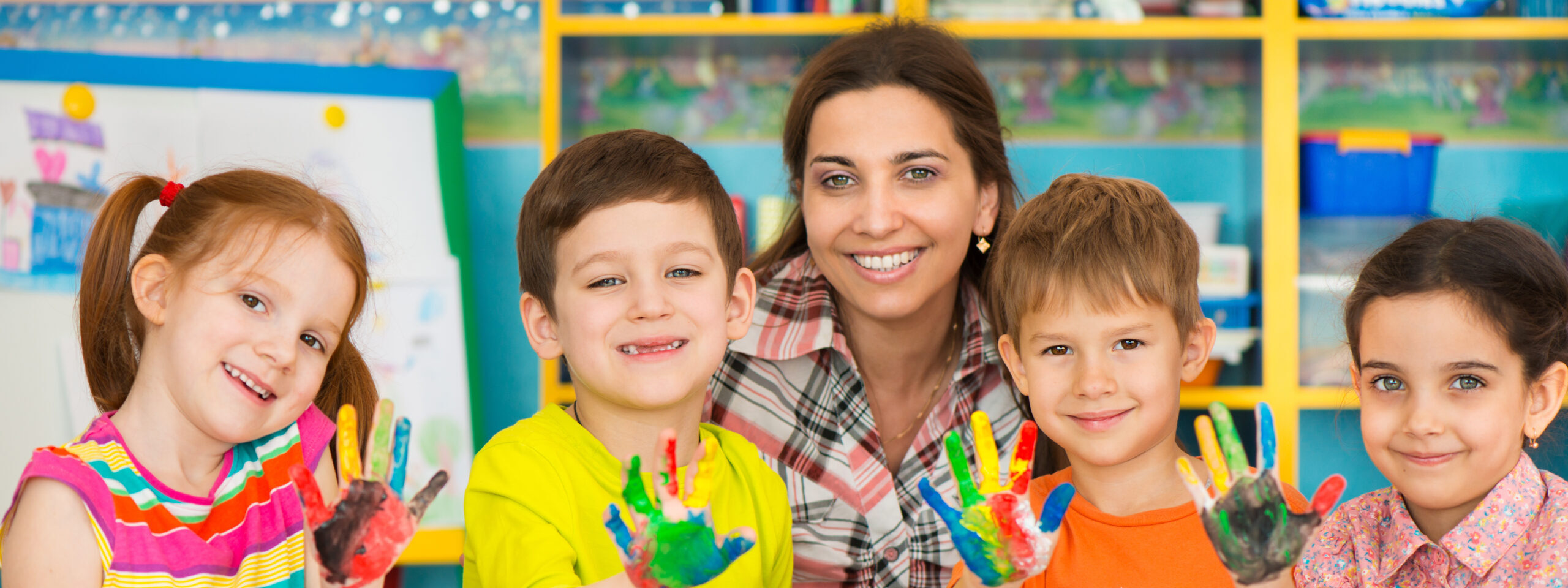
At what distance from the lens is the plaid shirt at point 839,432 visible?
162 cm

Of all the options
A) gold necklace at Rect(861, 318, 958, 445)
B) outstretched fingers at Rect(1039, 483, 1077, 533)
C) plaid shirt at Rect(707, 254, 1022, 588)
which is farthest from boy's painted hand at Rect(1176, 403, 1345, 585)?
gold necklace at Rect(861, 318, 958, 445)

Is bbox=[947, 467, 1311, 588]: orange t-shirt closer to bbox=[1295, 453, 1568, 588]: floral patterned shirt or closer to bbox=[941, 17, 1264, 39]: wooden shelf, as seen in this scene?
bbox=[1295, 453, 1568, 588]: floral patterned shirt

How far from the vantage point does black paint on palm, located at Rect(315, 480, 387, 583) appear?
3.31 feet

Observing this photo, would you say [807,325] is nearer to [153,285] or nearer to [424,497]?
[424,497]

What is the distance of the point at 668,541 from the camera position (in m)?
1.04

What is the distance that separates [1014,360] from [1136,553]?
0.87ft

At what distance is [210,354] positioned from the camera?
112 centimetres

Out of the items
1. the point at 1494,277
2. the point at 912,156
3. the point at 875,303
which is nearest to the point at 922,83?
the point at 912,156

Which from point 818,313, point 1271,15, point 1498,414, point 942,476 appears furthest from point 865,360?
point 1271,15

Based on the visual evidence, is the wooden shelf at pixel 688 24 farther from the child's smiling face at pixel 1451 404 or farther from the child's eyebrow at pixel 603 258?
the child's smiling face at pixel 1451 404

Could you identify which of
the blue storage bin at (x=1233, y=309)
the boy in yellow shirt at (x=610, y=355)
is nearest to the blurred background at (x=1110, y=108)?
the blue storage bin at (x=1233, y=309)

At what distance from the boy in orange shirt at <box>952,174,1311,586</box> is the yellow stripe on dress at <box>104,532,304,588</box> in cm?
75

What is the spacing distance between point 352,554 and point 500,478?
207mm

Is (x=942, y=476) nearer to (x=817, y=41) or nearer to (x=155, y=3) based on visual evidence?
(x=817, y=41)
